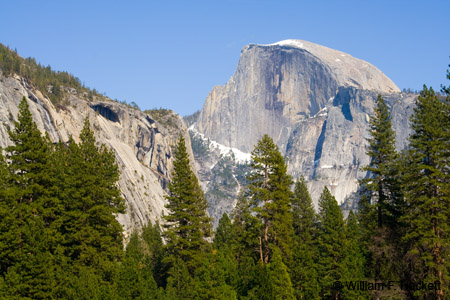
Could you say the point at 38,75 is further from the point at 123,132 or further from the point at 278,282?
the point at 278,282

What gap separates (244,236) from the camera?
134 ft

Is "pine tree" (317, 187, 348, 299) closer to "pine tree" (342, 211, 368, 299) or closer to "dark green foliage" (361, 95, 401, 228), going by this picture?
"pine tree" (342, 211, 368, 299)

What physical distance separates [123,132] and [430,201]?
131 meters

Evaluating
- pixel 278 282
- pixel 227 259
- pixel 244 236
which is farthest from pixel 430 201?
pixel 227 259

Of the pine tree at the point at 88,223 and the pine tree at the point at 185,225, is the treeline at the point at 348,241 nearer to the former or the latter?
the pine tree at the point at 185,225

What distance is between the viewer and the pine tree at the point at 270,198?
39.9 m

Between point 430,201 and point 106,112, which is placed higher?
point 106,112

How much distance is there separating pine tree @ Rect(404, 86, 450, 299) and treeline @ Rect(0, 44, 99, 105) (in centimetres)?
8675

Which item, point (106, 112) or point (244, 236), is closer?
point (244, 236)

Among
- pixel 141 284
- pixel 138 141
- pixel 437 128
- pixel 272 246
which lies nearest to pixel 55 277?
pixel 141 284

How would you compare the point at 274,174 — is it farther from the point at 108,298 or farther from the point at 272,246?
the point at 108,298

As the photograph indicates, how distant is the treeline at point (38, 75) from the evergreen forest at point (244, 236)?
72792 mm
